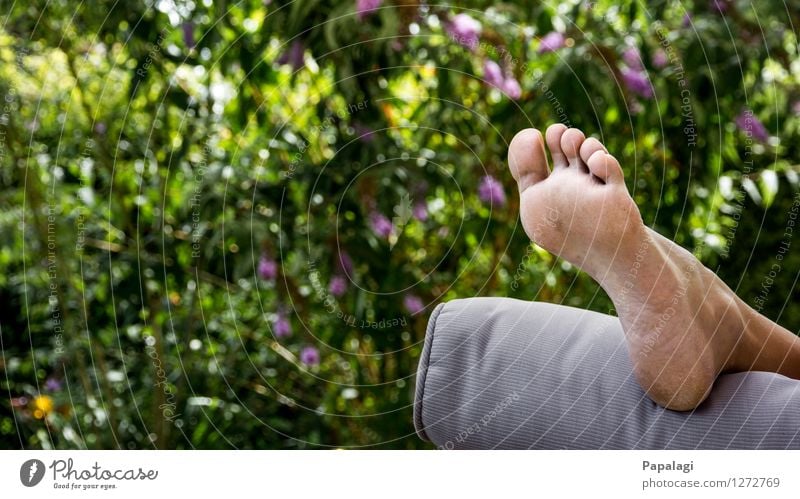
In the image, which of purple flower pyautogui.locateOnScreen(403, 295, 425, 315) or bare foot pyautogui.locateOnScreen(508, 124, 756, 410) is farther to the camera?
purple flower pyautogui.locateOnScreen(403, 295, 425, 315)

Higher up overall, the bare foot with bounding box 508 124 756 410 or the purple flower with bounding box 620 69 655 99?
the purple flower with bounding box 620 69 655 99

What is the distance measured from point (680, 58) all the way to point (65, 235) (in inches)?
26.2

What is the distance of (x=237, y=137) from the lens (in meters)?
0.91

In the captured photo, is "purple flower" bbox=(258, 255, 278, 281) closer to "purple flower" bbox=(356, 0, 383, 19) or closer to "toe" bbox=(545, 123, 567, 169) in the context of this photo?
"purple flower" bbox=(356, 0, 383, 19)

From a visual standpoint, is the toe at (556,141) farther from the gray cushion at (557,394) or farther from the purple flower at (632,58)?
the purple flower at (632,58)

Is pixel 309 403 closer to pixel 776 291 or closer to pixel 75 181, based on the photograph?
pixel 75 181

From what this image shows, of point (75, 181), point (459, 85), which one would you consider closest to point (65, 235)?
point (75, 181)

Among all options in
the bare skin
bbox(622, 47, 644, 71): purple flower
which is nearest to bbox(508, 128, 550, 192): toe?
the bare skin

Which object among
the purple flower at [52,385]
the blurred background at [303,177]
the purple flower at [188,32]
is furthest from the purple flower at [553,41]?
the purple flower at [52,385]

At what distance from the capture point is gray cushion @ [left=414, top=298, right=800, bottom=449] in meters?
0.47

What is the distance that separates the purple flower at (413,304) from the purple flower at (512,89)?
23cm

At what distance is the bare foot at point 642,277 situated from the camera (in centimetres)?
47

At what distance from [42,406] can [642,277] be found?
0.72 metres

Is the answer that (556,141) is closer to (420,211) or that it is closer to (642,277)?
(642,277)
